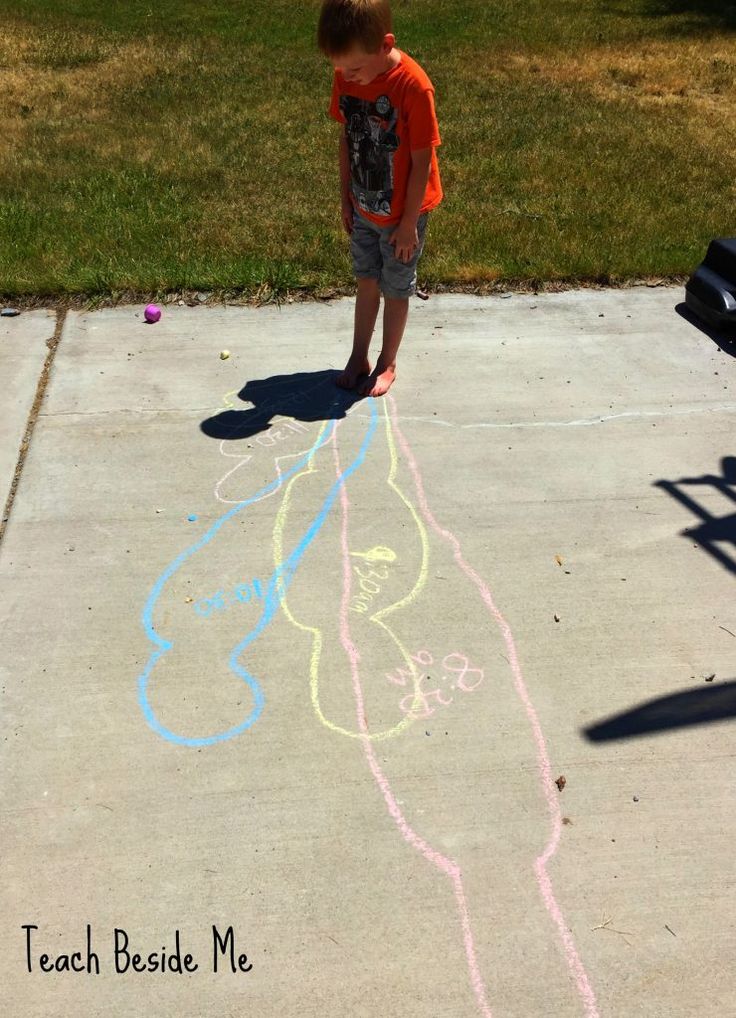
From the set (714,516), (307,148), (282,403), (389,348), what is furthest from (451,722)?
(307,148)

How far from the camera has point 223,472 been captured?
3.19 metres

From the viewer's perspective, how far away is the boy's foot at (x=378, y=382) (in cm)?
362

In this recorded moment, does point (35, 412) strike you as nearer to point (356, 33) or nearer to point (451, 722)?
point (356, 33)

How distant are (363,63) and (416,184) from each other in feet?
1.43

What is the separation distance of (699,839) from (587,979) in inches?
18.5

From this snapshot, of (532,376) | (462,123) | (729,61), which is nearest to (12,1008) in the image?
(532,376)

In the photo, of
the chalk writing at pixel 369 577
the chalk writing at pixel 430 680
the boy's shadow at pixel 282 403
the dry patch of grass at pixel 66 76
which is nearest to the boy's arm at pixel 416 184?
the boy's shadow at pixel 282 403

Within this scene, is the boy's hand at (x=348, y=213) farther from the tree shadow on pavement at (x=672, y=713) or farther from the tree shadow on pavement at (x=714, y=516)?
the tree shadow on pavement at (x=672, y=713)

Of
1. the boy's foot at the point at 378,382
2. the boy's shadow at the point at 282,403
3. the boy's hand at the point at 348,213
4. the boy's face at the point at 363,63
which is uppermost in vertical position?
the boy's face at the point at 363,63

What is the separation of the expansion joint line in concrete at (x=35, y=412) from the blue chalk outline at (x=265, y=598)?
65 cm

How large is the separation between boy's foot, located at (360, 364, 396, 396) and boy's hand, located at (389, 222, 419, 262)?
0.52 metres

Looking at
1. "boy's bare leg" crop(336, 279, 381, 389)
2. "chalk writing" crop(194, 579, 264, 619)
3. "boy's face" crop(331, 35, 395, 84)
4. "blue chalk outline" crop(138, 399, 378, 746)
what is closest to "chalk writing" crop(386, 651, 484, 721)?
"blue chalk outline" crop(138, 399, 378, 746)

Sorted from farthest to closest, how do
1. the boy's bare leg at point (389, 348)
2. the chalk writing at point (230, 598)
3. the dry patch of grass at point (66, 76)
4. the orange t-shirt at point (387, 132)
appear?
the dry patch of grass at point (66, 76), the boy's bare leg at point (389, 348), the orange t-shirt at point (387, 132), the chalk writing at point (230, 598)

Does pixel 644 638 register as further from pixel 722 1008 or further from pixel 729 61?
pixel 729 61
